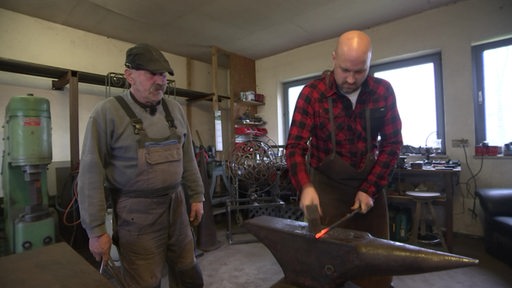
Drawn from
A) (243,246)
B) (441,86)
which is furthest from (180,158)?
(441,86)

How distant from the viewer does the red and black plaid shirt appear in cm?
121

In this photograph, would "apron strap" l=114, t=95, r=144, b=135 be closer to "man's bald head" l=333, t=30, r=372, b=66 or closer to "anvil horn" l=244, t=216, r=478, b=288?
"anvil horn" l=244, t=216, r=478, b=288

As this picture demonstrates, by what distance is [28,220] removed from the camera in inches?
81.4

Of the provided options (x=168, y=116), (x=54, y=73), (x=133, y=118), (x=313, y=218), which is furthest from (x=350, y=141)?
(x=54, y=73)

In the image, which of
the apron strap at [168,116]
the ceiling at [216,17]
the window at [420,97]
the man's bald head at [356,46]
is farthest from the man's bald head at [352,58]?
the window at [420,97]

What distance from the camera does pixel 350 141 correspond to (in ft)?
4.02

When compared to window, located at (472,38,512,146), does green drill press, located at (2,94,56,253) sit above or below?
below

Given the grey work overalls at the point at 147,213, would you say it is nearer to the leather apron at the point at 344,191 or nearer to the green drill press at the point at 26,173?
the leather apron at the point at 344,191

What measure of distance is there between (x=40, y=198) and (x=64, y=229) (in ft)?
2.39

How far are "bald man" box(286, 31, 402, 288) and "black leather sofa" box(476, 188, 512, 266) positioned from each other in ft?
5.67

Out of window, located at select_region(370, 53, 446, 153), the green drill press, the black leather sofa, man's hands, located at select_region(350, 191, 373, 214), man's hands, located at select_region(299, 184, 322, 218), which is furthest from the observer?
window, located at select_region(370, 53, 446, 153)

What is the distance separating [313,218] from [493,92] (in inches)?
123

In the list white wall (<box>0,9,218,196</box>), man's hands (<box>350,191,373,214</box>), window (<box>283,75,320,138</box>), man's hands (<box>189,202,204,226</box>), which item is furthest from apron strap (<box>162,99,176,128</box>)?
window (<box>283,75,320,138</box>)

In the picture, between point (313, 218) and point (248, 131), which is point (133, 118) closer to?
point (313, 218)
